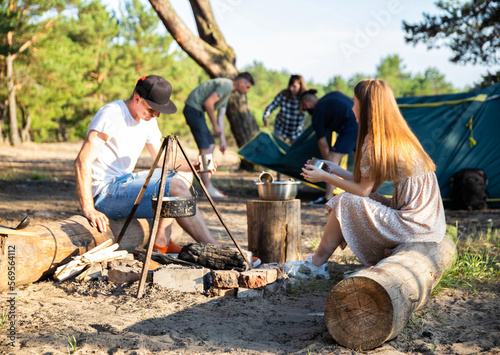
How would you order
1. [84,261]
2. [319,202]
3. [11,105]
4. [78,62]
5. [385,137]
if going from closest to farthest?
[385,137] → [84,261] → [319,202] → [11,105] → [78,62]

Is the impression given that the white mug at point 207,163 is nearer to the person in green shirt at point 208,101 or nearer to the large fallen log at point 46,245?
the large fallen log at point 46,245

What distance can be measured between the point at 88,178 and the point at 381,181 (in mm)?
1980

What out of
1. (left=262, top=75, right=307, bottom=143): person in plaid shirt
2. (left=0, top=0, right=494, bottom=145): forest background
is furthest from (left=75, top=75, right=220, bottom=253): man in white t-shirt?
(left=0, top=0, right=494, bottom=145): forest background

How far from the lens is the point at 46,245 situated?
9.97ft

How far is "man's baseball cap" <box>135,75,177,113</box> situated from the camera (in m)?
3.31

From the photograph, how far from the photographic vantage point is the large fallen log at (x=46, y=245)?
2.79 metres

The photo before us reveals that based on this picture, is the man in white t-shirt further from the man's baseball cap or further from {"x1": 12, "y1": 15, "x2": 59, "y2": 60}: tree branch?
{"x1": 12, "y1": 15, "x2": 59, "y2": 60}: tree branch

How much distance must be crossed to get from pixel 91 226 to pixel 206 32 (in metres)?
6.53

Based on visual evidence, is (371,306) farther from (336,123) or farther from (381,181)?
(336,123)

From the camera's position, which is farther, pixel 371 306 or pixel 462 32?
pixel 462 32

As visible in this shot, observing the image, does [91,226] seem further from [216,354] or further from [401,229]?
[401,229]

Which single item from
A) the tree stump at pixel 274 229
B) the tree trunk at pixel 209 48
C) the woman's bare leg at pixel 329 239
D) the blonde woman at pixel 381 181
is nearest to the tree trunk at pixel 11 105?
the tree trunk at pixel 209 48

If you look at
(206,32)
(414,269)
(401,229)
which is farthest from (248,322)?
(206,32)

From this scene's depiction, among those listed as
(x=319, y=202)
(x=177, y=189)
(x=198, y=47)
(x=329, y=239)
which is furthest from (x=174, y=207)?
(x=198, y=47)
